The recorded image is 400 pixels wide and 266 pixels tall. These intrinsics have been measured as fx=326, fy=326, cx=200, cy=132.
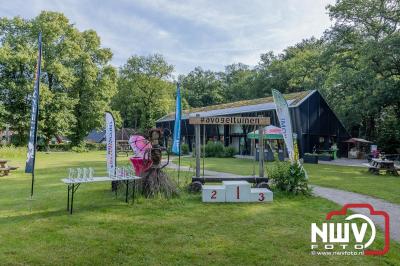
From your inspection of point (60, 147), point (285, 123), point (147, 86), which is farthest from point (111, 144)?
point (147, 86)

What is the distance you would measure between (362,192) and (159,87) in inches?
1674

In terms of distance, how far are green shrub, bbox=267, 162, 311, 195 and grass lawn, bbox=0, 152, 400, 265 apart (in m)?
0.53

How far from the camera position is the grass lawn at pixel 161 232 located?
14.8 feet

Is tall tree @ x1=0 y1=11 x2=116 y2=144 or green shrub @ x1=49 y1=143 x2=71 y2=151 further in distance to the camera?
green shrub @ x1=49 y1=143 x2=71 y2=151

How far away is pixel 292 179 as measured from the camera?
9219 millimetres

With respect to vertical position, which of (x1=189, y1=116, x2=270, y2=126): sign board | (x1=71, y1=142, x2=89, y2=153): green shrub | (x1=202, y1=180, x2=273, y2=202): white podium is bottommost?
(x1=202, y1=180, x2=273, y2=202): white podium

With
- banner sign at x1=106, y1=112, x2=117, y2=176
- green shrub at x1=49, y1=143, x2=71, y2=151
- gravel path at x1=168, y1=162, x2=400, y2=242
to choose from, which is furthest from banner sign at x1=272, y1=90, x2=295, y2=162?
green shrub at x1=49, y1=143, x2=71, y2=151

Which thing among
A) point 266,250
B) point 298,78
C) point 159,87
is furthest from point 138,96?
point 266,250

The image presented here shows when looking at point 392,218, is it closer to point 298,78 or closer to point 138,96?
point 298,78

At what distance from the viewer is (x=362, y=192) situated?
32.9ft

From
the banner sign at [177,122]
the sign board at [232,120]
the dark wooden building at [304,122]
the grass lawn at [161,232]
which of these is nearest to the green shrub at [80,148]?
the dark wooden building at [304,122]

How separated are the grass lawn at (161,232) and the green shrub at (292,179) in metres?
0.53

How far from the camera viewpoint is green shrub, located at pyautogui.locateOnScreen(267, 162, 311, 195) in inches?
362

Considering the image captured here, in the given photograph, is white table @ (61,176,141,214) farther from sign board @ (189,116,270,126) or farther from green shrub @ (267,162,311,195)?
green shrub @ (267,162,311,195)
